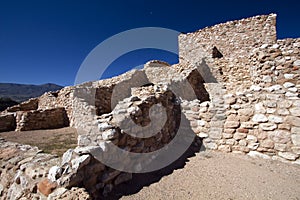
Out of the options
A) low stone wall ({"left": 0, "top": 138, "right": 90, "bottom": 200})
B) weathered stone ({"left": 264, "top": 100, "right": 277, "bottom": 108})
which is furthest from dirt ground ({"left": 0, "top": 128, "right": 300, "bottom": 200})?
weathered stone ({"left": 264, "top": 100, "right": 277, "bottom": 108})

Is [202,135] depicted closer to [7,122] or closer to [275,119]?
[275,119]

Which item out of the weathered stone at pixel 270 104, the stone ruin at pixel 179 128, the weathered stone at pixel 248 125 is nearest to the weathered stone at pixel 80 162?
the stone ruin at pixel 179 128

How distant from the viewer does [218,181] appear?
299 cm

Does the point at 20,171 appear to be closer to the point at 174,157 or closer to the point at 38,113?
the point at 174,157

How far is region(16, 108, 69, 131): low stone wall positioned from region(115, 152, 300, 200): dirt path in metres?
9.19

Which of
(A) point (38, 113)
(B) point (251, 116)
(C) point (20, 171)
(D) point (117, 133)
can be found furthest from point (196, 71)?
(A) point (38, 113)

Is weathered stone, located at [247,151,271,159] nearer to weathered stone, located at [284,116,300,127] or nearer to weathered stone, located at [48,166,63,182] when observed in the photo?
weathered stone, located at [284,116,300,127]

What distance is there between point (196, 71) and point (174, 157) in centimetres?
574

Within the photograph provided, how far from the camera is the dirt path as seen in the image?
2.61 metres

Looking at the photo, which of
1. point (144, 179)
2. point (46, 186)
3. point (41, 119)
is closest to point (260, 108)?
point (144, 179)

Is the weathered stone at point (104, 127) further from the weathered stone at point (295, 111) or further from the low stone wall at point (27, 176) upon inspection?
the weathered stone at point (295, 111)

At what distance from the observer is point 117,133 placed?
302 centimetres

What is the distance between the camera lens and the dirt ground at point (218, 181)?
2.61 meters

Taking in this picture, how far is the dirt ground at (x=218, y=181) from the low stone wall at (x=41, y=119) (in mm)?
8847
